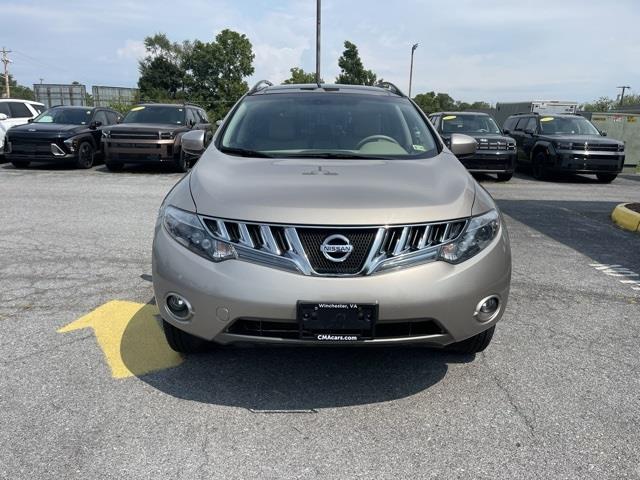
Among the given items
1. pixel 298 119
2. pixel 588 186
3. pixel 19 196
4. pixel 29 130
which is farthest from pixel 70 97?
pixel 298 119

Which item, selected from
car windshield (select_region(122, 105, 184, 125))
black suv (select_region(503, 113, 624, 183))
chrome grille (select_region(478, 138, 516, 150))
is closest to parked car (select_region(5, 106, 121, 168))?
car windshield (select_region(122, 105, 184, 125))

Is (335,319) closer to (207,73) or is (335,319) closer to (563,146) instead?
(563,146)

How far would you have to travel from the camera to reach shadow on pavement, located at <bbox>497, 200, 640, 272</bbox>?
6.30 metres

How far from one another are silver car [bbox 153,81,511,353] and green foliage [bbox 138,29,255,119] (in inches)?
2700

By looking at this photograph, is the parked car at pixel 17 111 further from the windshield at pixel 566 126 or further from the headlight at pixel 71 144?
the windshield at pixel 566 126

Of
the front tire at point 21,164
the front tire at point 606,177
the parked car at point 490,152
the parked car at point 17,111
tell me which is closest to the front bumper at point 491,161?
the parked car at point 490,152

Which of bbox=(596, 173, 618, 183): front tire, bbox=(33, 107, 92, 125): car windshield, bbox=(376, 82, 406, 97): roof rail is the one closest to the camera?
bbox=(376, 82, 406, 97): roof rail

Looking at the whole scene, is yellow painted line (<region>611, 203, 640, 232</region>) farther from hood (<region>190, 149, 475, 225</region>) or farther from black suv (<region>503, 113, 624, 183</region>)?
hood (<region>190, 149, 475, 225</region>)

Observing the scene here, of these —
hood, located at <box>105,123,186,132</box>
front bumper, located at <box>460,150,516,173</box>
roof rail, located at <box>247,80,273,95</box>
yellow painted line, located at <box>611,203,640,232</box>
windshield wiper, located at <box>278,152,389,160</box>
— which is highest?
roof rail, located at <box>247,80,273,95</box>

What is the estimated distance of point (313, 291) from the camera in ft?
8.30

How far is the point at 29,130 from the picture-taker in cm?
1300

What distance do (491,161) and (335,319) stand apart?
10910mm

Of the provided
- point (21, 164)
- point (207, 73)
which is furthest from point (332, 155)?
point (207, 73)

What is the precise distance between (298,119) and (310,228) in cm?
160
